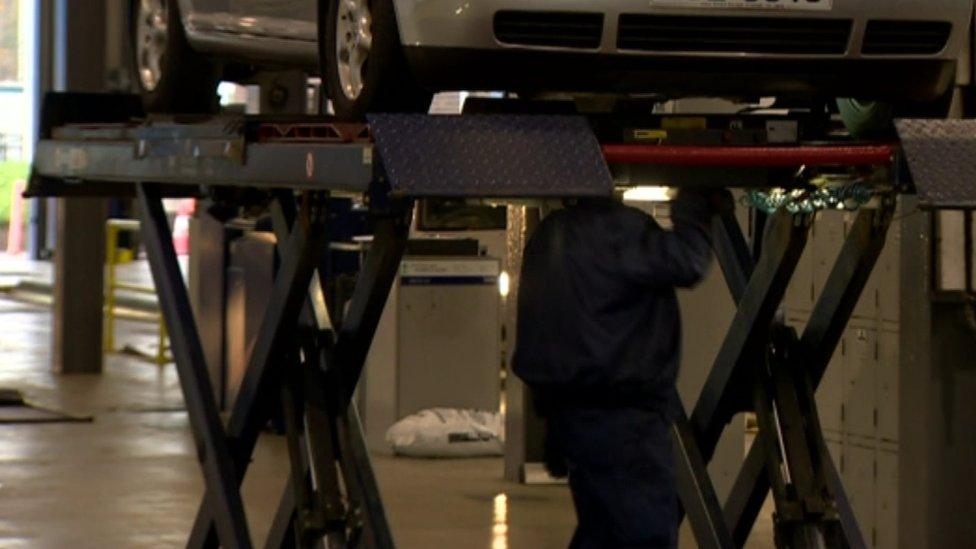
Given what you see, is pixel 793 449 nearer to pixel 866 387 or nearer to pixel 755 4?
pixel 755 4

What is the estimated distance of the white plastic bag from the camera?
13.4 meters

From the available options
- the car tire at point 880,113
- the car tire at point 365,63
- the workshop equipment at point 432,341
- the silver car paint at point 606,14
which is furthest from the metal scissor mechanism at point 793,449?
the workshop equipment at point 432,341

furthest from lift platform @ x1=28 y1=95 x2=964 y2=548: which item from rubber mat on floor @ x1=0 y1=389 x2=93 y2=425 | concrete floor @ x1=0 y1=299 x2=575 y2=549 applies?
rubber mat on floor @ x1=0 y1=389 x2=93 y2=425

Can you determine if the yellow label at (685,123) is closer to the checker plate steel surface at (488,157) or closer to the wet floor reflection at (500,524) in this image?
the checker plate steel surface at (488,157)

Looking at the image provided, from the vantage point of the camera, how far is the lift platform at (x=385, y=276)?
627 cm

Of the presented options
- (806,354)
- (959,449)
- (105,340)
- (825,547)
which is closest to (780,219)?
(806,354)

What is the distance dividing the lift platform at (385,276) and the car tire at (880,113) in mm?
405

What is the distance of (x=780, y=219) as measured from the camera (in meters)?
7.48

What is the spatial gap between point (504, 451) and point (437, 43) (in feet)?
21.3

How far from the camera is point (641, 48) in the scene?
671 cm

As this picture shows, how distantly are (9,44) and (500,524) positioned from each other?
83.9 feet

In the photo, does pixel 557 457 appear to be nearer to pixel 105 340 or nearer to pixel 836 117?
pixel 836 117

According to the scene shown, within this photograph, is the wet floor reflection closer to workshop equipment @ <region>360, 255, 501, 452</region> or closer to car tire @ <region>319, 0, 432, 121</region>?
workshop equipment @ <region>360, 255, 501, 452</region>

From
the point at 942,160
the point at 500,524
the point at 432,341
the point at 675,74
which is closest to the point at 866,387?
the point at 500,524
